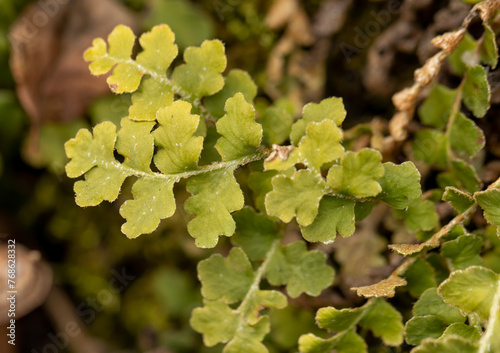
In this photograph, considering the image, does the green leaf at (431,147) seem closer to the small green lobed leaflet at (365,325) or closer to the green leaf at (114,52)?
the small green lobed leaflet at (365,325)

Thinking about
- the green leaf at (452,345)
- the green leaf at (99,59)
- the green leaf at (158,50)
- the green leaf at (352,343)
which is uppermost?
the green leaf at (158,50)

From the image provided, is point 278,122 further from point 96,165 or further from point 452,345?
point 452,345

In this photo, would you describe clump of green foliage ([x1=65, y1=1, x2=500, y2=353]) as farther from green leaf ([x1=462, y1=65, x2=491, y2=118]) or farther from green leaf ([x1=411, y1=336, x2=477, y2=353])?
green leaf ([x1=411, y1=336, x2=477, y2=353])

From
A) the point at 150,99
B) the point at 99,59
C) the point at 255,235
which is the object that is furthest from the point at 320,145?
the point at 99,59

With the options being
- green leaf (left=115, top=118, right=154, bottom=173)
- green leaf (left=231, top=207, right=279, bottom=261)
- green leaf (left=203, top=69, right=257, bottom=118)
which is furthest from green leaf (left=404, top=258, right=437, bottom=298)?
green leaf (left=115, top=118, right=154, bottom=173)

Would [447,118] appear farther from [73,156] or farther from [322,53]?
[73,156]

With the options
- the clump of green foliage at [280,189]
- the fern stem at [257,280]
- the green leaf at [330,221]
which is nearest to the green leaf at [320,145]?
the clump of green foliage at [280,189]
